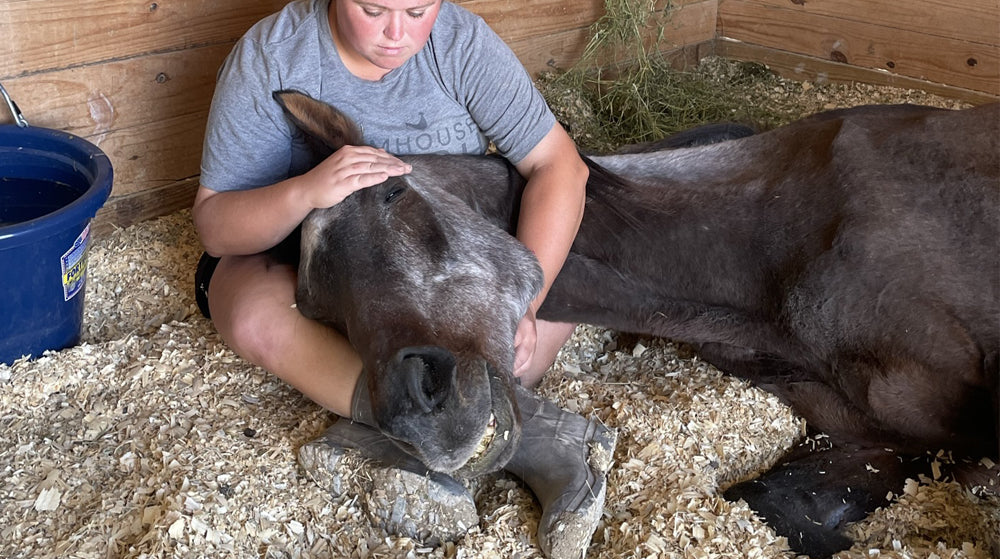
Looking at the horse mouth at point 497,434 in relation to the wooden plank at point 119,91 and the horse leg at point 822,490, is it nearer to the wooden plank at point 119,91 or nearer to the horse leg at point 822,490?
the horse leg at point 822,490

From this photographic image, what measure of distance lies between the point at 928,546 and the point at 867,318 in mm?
468

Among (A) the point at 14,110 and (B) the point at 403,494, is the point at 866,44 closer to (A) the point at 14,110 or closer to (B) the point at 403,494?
(B) the point at 403,494

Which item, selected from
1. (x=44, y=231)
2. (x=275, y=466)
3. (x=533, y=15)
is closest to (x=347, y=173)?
(x=275, y=466)

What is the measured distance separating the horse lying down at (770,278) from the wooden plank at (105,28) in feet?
3.24

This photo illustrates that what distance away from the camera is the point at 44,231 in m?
2.06

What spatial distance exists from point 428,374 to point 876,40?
309 centimetres

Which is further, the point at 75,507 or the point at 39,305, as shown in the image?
the point at 39,305

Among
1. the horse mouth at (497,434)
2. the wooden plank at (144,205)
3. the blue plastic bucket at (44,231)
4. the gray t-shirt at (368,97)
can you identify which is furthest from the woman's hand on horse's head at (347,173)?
the wooden plank at (144,205)

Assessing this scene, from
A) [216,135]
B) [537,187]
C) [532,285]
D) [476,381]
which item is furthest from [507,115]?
[476,381]

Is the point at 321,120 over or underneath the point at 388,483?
over

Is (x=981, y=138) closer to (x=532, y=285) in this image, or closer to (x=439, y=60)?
(x=532, y=285)

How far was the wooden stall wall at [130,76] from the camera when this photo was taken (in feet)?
8.06

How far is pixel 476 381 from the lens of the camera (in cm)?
153

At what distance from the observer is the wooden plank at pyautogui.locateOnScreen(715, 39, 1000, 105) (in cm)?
365
